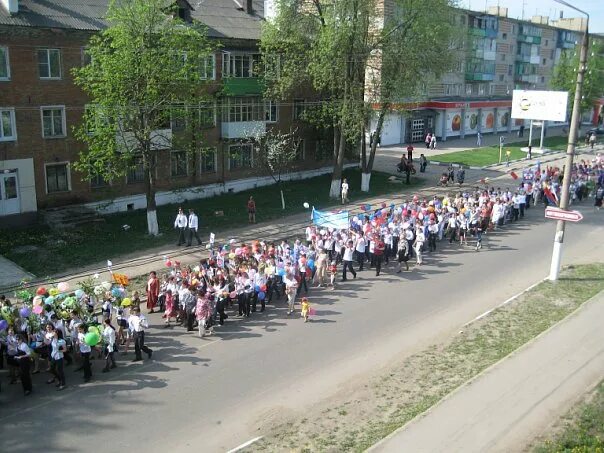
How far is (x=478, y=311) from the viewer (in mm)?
17531

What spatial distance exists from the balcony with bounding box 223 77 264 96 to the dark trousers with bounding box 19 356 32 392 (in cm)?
2183

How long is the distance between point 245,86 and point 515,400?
2579cm

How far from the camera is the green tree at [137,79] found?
22.8 meters

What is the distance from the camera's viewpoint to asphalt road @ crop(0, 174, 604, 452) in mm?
11281

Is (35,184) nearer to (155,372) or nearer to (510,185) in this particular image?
(155,372)

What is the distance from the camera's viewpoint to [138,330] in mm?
14102

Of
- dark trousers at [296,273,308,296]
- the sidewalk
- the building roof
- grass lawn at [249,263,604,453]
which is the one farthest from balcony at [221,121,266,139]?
the sidewalk

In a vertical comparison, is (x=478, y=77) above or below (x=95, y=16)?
below

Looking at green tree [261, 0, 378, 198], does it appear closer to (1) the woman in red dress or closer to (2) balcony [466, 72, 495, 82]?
(1) the woman in red dress

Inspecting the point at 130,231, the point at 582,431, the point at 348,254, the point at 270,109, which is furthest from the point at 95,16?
the point at 582,431

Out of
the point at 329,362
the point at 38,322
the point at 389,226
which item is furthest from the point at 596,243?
the point at 38,322

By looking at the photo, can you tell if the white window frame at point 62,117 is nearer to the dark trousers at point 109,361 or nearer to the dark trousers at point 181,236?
the dark trousers at point 181,236

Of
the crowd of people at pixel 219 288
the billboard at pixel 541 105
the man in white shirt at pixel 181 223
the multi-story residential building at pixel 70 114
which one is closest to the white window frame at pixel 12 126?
the multi-story residential building at pixel 70 114

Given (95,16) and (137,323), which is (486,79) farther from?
(137,323)
